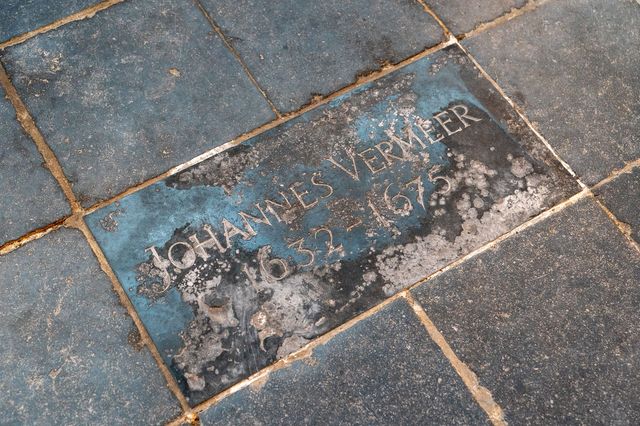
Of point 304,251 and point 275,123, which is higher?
point 275,123

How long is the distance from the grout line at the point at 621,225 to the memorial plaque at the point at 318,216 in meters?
0.12

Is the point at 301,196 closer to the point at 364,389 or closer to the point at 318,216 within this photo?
the point at 318,216

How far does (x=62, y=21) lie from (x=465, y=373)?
2.33 m

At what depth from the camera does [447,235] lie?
2.37 metres

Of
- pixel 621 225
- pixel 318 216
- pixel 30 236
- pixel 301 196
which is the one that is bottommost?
pixel 621 225

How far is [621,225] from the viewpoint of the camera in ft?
7.95

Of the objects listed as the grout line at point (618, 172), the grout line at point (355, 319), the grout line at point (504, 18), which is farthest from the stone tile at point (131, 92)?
the grout line at point (618, 172)

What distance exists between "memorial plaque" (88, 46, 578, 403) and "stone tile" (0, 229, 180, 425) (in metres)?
0.10

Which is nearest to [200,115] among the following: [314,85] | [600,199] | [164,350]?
[314,85]

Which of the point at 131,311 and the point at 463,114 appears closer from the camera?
the point at 131,311

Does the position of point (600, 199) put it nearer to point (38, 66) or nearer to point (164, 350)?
point (164, 350)

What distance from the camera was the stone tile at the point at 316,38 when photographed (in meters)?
2.66

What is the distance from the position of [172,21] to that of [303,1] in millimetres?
624

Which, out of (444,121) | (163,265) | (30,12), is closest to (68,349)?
(163,265)
